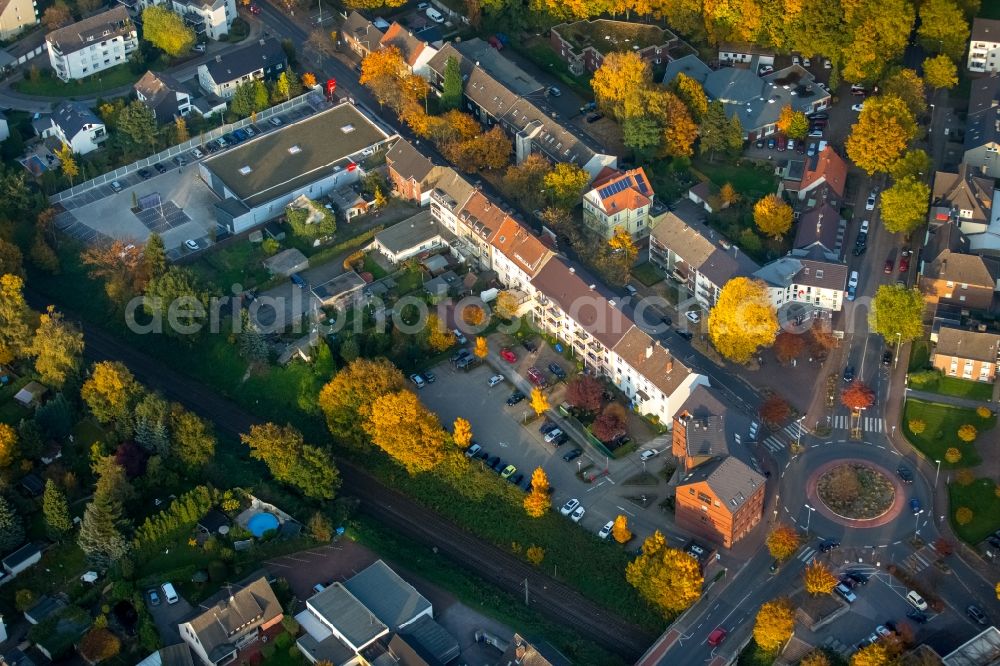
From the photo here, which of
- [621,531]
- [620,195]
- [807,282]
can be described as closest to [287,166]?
[620,195]

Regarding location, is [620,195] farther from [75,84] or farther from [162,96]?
[75,84]

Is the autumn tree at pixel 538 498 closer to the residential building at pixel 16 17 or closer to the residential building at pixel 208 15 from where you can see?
the residential building at pixel 208 15

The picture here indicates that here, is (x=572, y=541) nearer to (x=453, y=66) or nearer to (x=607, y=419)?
(x=607, y=419)

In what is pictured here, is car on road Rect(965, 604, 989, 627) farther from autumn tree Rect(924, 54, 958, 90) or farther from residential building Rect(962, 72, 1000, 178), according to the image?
autumn tree Rect(924, 54, 958, 90)

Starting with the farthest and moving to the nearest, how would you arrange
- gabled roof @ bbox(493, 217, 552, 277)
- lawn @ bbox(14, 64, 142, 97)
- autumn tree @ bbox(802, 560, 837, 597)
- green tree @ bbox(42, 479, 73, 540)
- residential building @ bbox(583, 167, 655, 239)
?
lawn @ bbox(14, 64, 142, 97), residential building @ bbox(583, 167, 655, 239), gabled roof @ bbox(493, 217, 552, 277), green tree @ bbox(42, 479, 73, 540), autumn tree @ bbox(802, 560, 837, 597)

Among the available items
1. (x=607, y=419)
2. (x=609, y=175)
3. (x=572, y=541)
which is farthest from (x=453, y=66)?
(x=572, y=541)

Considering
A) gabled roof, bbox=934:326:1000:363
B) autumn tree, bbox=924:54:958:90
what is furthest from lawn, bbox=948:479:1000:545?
autumn tree, bbox=924:54:958:90

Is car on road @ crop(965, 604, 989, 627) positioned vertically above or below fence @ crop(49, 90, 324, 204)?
above
